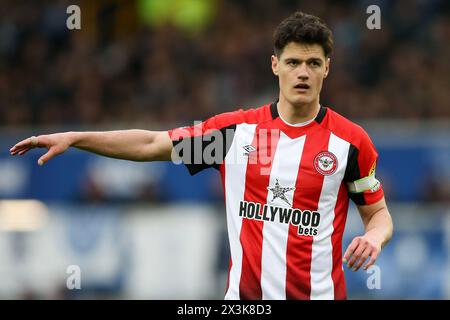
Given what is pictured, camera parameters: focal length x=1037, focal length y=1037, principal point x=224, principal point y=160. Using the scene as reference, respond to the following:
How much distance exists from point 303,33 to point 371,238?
4.08 ft

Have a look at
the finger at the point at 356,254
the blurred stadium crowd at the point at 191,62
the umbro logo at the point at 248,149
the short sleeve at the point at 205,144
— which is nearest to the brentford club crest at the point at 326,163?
the umbro logo at the point at 248,149

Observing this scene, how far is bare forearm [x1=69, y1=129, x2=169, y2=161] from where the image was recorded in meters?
5.96

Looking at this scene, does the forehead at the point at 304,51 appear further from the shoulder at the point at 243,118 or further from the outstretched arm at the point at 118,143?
the outstretched arm at the point at 118,143

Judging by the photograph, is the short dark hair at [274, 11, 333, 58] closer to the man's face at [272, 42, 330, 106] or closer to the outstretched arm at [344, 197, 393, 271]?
the man's face at [272, 42, 330, 106]

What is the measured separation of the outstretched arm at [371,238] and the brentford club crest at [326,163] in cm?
33

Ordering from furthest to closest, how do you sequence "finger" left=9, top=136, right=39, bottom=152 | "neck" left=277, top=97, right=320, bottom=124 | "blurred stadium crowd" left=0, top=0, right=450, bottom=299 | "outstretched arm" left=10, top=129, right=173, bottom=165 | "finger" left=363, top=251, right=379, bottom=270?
"blurred stadium crowd" left=0, top=0, right=450, bottom=299 < "neck" left=277, top=97, right=320, bottom=124 < "outstretched arm" left=10, top=129, right=173, bottom=165 < "finger" left=9, top=136, right=39, bottom=152 < "finger" left=363, top=251, right=379, bottom=270

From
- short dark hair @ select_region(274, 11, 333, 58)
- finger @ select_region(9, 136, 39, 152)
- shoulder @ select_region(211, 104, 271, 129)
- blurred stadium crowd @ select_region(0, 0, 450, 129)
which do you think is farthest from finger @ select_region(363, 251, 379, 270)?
blurred stadium crowd @ select_region(0, 0, 450, 129)

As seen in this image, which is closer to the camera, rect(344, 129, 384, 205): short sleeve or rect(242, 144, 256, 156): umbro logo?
rect(344, 129, 384, 205): short sleeve

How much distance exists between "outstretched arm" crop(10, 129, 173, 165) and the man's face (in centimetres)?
79

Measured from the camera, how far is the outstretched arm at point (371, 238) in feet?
17.8

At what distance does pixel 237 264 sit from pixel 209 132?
2.62 feet

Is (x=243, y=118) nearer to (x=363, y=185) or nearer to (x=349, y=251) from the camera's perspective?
(x=363, y=185)

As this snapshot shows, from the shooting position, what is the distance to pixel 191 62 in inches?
589

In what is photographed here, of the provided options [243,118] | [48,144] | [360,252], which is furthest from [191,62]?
[360,252]
